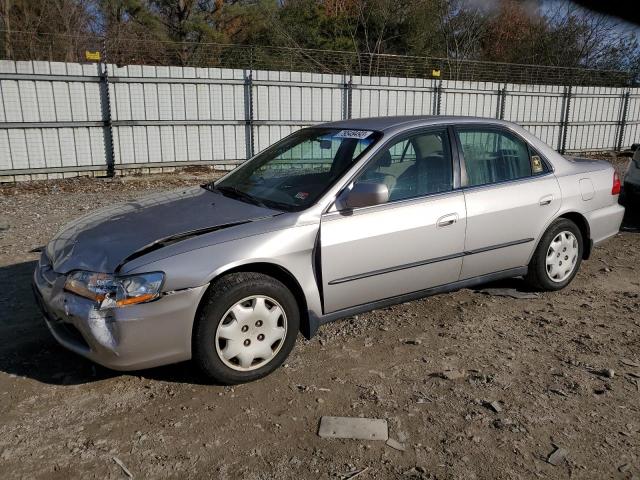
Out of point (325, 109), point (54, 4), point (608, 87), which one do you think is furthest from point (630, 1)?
point (54, 4)

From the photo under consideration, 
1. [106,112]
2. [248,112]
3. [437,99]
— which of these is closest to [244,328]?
[106,112]

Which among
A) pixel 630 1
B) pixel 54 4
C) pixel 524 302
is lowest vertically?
pixel 524 302

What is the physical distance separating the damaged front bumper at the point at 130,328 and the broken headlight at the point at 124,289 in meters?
0.03

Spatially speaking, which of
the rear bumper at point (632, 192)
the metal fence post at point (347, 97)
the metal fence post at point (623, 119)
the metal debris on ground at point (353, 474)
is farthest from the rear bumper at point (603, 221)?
the metal fence post at point (623, 119)

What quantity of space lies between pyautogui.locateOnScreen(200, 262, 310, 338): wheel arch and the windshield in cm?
44

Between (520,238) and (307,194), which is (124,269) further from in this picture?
(520,238)

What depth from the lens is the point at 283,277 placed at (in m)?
3.39

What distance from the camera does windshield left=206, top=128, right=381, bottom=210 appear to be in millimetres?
3680

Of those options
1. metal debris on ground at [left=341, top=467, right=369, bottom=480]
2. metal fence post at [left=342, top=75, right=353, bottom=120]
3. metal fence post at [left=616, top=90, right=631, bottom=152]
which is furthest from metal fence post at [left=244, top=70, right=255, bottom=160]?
metal fence post at [left=616, top=90, right=631, bottom=152]

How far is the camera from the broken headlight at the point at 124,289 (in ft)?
9.54

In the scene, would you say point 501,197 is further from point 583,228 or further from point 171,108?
point 171,108

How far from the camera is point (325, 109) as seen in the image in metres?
13.1

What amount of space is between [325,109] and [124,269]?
10732 mm

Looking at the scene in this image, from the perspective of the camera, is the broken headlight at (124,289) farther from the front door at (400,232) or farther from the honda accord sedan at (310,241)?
the front door at (400,232)
